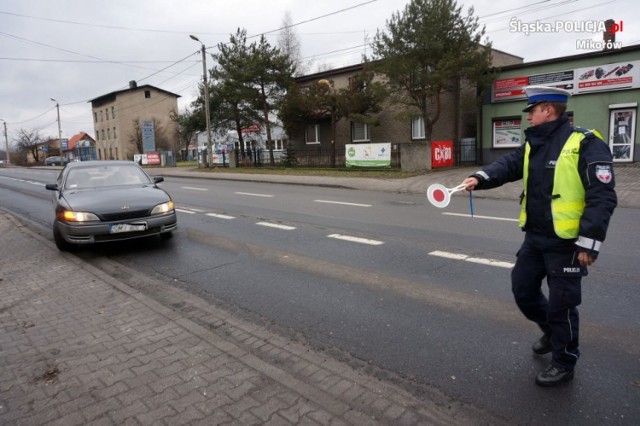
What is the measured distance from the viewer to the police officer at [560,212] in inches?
108

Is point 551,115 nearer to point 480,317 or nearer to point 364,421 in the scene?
point 480,317

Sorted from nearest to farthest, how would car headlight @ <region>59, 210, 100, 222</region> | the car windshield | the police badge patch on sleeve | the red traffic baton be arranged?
the police badge patch on sleeve < the red traffic baton < car headlight @ <region>59, 210, 100, 222</region> < the car windshield

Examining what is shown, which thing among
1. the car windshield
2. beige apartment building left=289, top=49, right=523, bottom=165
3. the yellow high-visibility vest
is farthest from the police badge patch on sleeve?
beige apartment building left=289, top=49, right=523, bottom=165

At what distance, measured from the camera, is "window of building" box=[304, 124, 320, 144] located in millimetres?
33062

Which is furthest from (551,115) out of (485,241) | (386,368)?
(485,241)

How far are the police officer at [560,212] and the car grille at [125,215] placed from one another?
576 cm

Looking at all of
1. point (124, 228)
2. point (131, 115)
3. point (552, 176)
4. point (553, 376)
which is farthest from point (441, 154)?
point (131, 115)

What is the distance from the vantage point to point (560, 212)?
2904 millimetres

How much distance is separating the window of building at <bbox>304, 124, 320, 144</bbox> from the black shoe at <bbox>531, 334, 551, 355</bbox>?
1193 inches

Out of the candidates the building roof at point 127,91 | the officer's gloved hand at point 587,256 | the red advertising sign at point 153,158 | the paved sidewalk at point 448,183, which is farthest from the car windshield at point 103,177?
the building roof at point 127,91

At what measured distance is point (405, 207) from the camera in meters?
11.5

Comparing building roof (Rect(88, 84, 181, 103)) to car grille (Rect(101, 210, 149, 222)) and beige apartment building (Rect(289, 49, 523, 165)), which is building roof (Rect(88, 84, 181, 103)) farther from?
car grille (Rect(101, 210, 149, 222))

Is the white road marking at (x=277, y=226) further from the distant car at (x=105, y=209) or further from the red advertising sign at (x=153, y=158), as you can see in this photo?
the red advertising sign at (x=153, y=158)

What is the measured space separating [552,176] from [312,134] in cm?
3115
